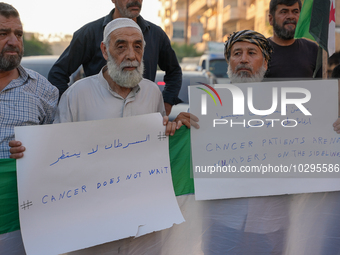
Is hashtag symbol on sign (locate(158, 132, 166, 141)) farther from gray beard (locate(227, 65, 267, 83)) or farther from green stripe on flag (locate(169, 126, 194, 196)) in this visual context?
gray beard (locate(227, 65, 267, 83))

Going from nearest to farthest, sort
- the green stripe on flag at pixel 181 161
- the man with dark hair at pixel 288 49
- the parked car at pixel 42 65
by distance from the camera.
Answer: the green stripe on flag at pixel 181 161 → the man with dark hair at pixel 288 49 → the parked car at pixel 42 65

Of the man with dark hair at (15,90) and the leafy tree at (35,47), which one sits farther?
the leafy tree at (35,47)

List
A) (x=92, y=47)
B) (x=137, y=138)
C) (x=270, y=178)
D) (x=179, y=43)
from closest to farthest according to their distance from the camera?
(x=137, y=138)
(x=270, y=178)
(x=92, y=47)
(x=179, y=43)

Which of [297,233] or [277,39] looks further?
[277,39]

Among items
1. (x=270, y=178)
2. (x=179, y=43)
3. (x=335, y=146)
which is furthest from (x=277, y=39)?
(x=179, y=43)

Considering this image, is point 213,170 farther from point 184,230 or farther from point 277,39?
point 277,39

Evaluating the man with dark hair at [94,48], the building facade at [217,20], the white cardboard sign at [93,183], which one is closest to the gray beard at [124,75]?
the white cardboard sign at [93,183]

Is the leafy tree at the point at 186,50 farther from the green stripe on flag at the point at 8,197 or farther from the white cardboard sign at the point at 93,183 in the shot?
the green stripe on flag at the point at 8,197

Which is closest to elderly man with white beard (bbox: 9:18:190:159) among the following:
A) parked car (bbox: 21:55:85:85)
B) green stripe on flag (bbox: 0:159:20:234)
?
green stripe on flag (bbox: 0:159:20:234)

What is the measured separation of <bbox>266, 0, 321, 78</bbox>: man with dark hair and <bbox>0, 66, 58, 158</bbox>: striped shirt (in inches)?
73.4

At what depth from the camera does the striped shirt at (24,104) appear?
217 cm

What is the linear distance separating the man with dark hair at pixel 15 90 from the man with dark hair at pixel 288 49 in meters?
1.89

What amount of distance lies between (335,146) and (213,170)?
0.82 meters

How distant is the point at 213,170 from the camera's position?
2.30 metres
